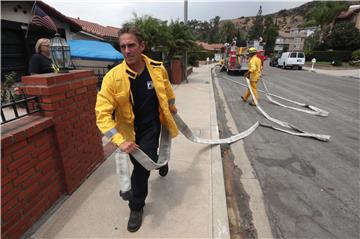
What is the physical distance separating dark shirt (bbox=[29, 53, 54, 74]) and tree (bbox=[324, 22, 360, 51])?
44.3 m

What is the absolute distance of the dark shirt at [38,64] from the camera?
13.1 ft

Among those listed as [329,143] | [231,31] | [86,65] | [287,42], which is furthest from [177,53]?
[287,42]

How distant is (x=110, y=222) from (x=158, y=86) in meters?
1.46

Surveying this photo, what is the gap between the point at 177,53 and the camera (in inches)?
498

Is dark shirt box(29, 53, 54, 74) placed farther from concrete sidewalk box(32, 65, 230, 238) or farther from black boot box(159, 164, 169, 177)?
black boot box(159, 164, 169, 177)

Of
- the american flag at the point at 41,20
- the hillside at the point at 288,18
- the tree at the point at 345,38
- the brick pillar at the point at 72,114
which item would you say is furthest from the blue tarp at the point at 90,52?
the hillside at the point at 288,18

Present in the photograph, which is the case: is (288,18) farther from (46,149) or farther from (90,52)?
(46,149)

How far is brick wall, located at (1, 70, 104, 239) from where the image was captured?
200 centimetres

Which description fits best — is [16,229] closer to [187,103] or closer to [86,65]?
[187,103]

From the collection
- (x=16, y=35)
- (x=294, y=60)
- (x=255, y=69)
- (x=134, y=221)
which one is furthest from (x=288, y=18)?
(x=134, y=221)

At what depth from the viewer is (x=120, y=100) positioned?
2.05m

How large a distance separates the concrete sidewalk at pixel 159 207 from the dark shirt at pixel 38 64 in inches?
78.1

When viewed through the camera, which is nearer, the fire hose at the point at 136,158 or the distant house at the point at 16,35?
the fire hose at the point at 136,158

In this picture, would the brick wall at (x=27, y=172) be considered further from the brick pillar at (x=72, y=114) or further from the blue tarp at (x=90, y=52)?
the blue tarp at (x=90, y=52)
